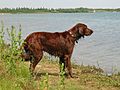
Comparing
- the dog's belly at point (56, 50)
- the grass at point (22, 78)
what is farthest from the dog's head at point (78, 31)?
the grass at point (22, 78)

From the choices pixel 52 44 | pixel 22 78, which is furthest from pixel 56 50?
pixel 22 78

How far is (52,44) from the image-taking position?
9.71 metres

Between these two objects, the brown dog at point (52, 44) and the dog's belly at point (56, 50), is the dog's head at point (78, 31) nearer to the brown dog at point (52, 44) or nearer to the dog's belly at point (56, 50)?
the brown dog at point (52, 44)

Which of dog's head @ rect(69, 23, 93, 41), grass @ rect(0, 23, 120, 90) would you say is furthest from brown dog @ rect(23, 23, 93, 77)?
grass @ rect(0, 23, 120, 90)

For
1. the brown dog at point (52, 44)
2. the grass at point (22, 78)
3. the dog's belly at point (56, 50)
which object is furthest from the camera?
the dog's belly at point (56, 50)

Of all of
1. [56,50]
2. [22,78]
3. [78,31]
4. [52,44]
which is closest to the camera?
[22,78]

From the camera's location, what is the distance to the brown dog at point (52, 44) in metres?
9.35

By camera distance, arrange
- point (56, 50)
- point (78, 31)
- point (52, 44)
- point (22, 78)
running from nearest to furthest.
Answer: point (22, 78)
point (52, 44)
point (56, 50)
point (78, 31)

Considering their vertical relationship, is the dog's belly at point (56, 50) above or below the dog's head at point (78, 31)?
below

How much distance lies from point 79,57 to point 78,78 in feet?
26.1

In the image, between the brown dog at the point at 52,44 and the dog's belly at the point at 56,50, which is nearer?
the brown dog at the point at 52,44

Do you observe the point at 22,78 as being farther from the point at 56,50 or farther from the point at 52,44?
the point at 56,50

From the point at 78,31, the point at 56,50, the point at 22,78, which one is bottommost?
the point at 56,50

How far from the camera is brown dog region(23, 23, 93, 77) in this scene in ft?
30.7
